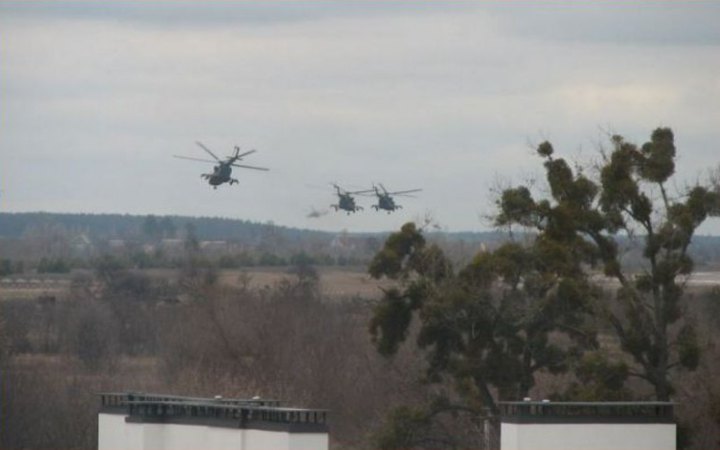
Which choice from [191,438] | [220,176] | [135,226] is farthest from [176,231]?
[191,438]

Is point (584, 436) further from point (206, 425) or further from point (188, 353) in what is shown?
point (188, 353)

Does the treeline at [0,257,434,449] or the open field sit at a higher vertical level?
the open field

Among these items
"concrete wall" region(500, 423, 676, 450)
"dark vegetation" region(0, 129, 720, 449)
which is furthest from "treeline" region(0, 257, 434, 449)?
"concrete wall" region(500, 423, 676, 450)

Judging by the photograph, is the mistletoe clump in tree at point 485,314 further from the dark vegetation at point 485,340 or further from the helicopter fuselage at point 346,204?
the helicopter fuselage at point 346,204

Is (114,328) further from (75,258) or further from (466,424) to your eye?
(466,424)

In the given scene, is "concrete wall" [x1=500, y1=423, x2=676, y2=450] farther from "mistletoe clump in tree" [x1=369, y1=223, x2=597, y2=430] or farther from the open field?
the open field

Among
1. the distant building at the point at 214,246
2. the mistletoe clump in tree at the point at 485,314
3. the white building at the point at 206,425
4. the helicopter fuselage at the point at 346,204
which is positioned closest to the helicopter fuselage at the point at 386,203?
the helicopter fuselage at the point at 346,204

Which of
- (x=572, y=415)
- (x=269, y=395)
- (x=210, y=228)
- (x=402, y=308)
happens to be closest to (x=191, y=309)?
(x=269, y=395)
